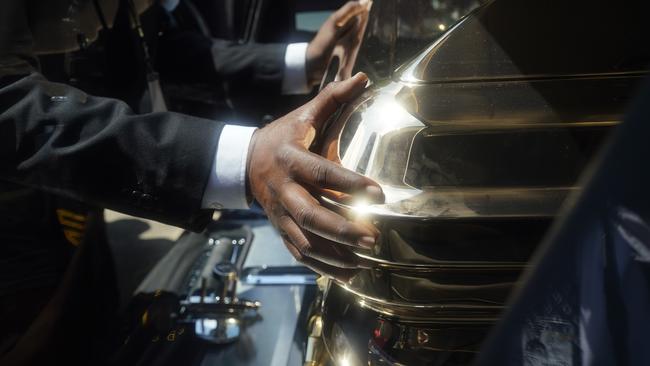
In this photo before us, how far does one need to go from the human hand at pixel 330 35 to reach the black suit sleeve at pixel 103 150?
0.62 m

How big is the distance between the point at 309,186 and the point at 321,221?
8 cm

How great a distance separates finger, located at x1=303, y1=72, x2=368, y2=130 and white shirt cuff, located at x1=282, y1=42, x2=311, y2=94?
96cm

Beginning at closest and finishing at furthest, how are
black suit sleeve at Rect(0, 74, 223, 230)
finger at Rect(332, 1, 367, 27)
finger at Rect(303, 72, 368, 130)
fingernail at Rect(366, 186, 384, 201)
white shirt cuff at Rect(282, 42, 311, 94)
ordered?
fingernail at Rect(366, 186, 384, 201), finger at Rect(303, 72, 368, 130), black suit sleeve at Rect(0, 74, 223, 230), finger at Rect(332, 1, 367, 27), white shirt cuff at Rect(282, 42, 311, 94)

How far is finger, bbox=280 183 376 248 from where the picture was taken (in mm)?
679

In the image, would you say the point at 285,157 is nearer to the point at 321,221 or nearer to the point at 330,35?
the point at 321,221

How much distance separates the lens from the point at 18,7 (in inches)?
42.9

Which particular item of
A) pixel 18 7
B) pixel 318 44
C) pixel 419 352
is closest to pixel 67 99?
pixel 18 7

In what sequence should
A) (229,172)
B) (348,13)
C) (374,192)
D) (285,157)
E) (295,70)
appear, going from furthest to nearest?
(295,70) → (348,13) → (229,172) → (285,157) → (374,192)

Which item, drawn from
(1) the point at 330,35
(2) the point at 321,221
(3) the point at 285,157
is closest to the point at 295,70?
(1) the point at 330,35

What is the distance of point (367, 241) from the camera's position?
0.68m

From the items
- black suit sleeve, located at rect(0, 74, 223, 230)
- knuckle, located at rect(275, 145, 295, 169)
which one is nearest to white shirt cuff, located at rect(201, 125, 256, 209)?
black suit sleeve, located at rect(0, 74, 223, 230)

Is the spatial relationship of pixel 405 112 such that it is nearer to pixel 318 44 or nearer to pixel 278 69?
pixel 318 44

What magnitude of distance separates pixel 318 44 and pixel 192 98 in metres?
0.56

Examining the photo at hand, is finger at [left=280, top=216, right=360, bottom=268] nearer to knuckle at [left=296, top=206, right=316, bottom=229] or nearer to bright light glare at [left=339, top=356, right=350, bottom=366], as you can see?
knuckle at [left=296, top=206, right=316, bottom=229]
